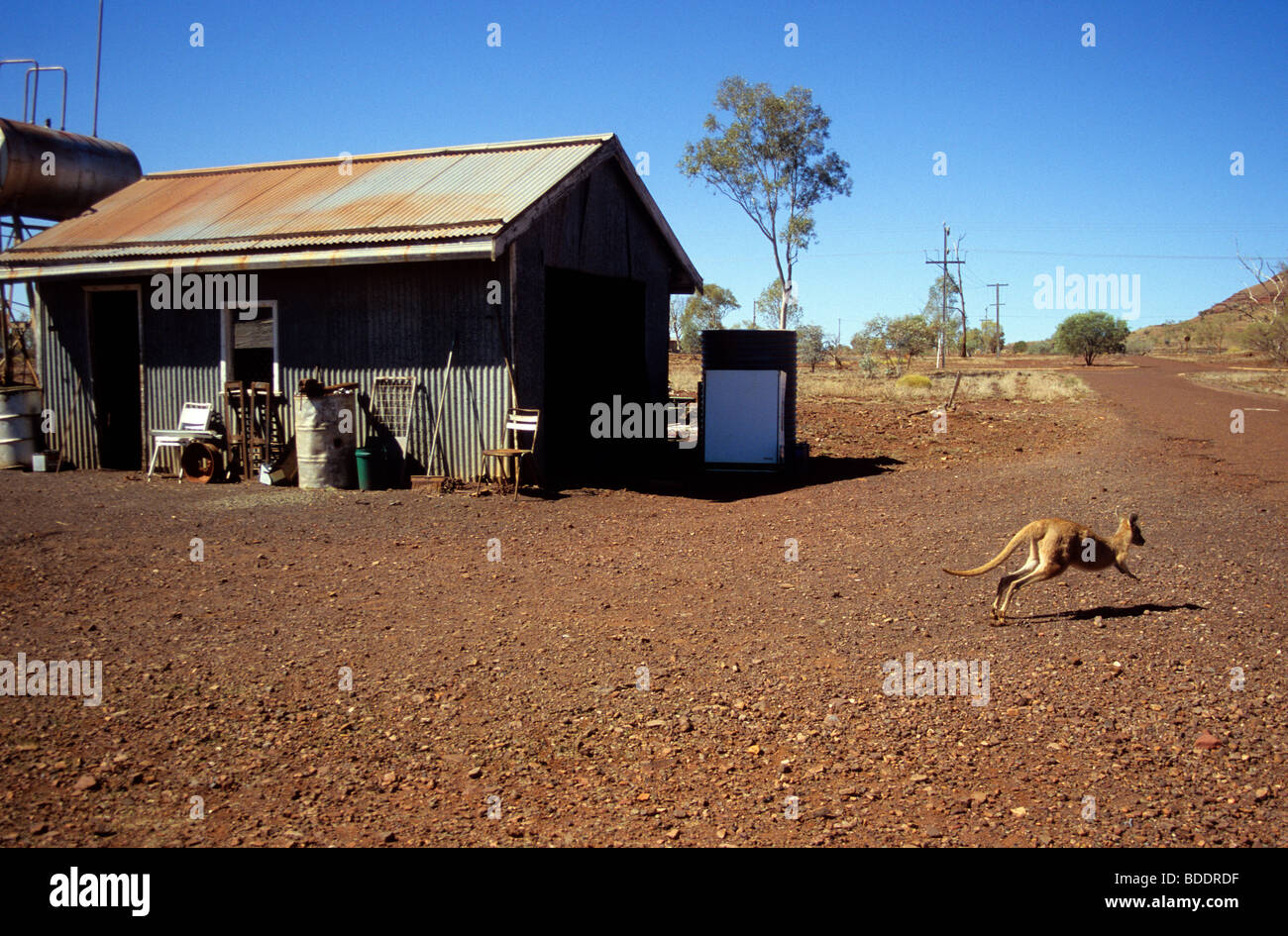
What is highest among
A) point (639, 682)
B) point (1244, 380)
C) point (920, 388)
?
point (1244, 380)

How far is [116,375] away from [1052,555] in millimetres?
15506

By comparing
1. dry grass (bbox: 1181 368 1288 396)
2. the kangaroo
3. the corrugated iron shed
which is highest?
the corrugated iron shed

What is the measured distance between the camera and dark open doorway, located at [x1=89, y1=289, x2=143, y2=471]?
15922mm

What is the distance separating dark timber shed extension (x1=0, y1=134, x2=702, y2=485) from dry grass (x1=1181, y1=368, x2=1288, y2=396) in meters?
27.9

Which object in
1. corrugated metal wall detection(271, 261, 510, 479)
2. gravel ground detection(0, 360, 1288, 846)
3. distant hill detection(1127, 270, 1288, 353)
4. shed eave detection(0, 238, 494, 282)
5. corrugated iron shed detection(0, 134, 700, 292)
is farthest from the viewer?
distant hill detection(1127, 270, 1288, 353)

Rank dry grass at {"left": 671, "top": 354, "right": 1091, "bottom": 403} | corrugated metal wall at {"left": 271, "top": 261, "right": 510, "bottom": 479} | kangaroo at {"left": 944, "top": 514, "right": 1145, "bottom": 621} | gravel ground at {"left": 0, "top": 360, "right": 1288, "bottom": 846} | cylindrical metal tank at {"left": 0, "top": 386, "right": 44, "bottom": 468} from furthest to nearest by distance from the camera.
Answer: dry grass at {"left": 671, "top": 354, "right": 1091, "bottom": 403}, cylindrical metal tank at {"left": 0, "top": 386, "right": 44, "bottom": 468}, corrugated metal wall at {"left": 271, "top": 261, "right": 510, "bottom": 479}, kangaroo at {"left": 944, "top": 514, "right": 1145, "bottom": 621}, gravel ground at {"left": 0, "top": 360, "right": 1288, "bottom": 846}

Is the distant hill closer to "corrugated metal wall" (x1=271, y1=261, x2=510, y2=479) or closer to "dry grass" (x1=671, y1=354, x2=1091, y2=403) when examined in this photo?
"dry grass" (x1=671, y1=354, x2=1091, y2=403)

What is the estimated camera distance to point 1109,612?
6.75 meters

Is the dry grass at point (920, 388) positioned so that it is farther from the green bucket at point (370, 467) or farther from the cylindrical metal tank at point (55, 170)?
the cylindrical metal tank at point (55, 170)

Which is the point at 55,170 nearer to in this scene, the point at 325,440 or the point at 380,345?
the point at 380,345

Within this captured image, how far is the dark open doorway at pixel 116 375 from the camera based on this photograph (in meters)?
15.9

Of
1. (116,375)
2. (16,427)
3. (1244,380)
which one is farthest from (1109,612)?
(1244,380)

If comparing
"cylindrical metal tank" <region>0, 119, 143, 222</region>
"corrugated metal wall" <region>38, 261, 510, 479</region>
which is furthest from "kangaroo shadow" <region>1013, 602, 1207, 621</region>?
"cylindrical metal tank" <region>0, 119, 143, 222</region>

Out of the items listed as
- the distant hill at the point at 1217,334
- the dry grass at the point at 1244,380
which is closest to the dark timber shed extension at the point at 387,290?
the dry grass at the point at 1244,380
